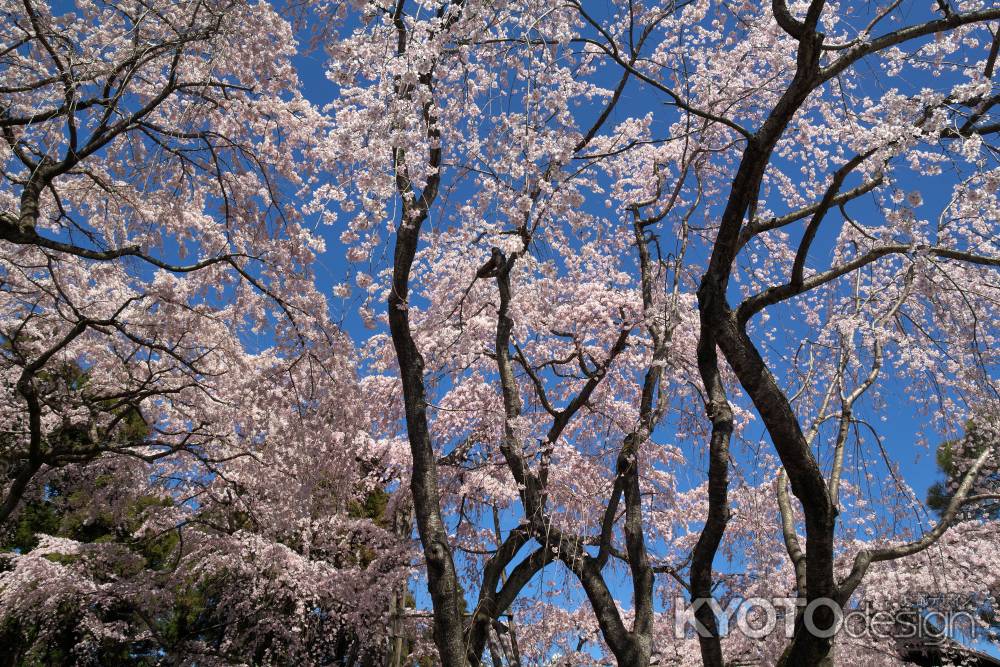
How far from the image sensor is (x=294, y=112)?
719 centimetres

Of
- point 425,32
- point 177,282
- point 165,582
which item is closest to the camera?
point 425,32

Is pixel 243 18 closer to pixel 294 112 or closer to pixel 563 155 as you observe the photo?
pixel 294 112

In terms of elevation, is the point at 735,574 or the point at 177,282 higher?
the point at 177,282

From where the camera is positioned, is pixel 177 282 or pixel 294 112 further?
pixel 177 282

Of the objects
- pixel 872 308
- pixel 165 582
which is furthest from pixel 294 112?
pixel 165 582

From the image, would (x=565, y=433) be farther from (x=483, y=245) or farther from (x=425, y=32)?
(x=425, y=32)

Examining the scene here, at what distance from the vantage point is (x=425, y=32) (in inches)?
152

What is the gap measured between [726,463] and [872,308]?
252 centimetres

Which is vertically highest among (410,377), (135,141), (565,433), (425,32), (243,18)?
(243,18)

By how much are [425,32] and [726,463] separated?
3.20 meters

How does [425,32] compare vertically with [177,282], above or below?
below

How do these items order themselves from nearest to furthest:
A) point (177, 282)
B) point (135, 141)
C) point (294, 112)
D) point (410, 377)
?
point (410, 377) < point (135, 141) < point (294, 112) < point (177, 282)

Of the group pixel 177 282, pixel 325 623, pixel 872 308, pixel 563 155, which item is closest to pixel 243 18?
pixel 563 155

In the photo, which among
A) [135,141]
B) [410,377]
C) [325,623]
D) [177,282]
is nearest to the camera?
[410,377]
